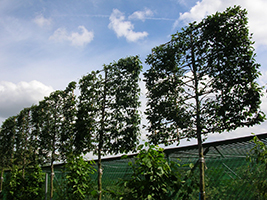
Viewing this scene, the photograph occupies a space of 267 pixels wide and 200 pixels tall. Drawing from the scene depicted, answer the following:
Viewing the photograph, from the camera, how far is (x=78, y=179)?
8078mm

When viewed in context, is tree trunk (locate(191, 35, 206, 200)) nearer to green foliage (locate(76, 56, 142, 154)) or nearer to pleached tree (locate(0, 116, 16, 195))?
green foliage (locate(76, 56, 142, 154))

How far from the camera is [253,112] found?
510 centimetres

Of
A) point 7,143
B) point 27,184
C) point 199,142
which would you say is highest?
point 7,143

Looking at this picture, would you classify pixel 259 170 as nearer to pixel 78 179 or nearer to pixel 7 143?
pixel 78 179

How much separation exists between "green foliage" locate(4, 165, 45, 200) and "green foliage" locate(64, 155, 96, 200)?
215 inches

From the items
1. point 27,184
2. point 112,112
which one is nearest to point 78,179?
point 112,112

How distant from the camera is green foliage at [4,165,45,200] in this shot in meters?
12.8

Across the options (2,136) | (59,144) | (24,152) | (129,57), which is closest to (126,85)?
(129,57)

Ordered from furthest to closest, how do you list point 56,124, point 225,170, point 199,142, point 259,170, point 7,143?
point 7,143 → point 56,124 → point 199,142 → point 225,170 → point 259,170

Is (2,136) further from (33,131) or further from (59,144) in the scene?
(59,144)

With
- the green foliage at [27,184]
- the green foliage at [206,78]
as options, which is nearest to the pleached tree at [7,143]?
the green foliage at [27,184]

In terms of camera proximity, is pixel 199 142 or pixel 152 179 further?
pixel 199 142

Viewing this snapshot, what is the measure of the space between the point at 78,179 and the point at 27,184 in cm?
689

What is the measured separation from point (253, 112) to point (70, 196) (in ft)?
21.2
